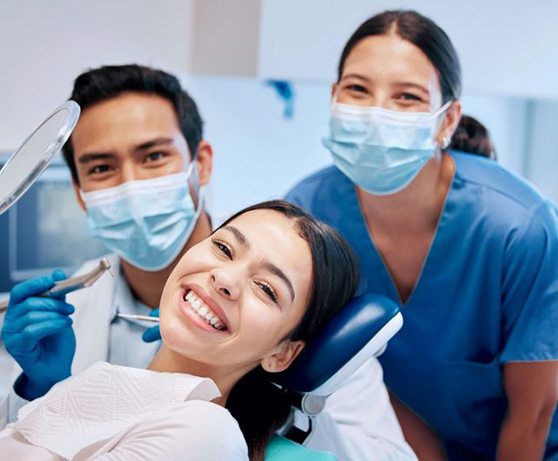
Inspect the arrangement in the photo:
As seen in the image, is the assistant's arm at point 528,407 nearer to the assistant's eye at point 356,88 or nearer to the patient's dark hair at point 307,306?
the patient's dark hair at point 307,306

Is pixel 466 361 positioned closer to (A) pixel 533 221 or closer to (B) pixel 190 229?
(A) pixel 533 221

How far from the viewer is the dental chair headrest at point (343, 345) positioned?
1344 mm

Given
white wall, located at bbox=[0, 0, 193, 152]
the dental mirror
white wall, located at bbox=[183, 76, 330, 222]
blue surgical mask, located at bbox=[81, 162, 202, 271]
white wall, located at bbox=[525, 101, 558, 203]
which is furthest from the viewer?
white wall, located at bbox=[525, 101, 558, 203]

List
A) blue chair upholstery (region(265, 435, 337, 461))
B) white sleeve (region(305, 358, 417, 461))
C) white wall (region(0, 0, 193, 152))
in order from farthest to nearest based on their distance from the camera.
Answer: white wall (region(0, 0, 193, 152)) < white sleeve (region(305, 358, 417, 461)) < blue chair upholstery (region(265, 435, 337, 461))

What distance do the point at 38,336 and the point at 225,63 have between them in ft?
4.21

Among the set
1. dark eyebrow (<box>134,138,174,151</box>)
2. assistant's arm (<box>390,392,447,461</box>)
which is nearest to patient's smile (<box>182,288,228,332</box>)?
dark eyebrow (<box>134,138,174,151</box>)

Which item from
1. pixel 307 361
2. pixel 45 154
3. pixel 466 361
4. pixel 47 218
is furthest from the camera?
pixel 47 218

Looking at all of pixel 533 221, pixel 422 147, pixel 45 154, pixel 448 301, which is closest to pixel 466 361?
pixel 448 301

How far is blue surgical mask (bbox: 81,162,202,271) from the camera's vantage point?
5.47 feet

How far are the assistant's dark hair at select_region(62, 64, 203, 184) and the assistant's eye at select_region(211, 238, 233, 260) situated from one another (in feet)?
1.86

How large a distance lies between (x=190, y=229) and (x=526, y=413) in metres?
0.87

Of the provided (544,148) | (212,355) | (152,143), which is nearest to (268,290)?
(212,355)

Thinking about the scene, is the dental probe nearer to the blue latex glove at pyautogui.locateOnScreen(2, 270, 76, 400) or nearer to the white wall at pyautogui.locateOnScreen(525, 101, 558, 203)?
the blue latex glove at pyautogui.locateOnScreen(2, 270, 76, 400)

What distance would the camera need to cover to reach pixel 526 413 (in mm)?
1729
